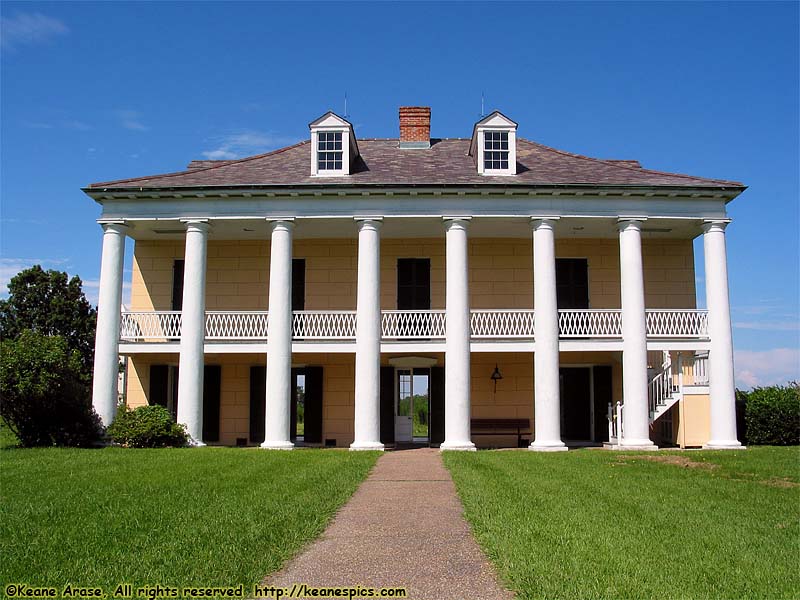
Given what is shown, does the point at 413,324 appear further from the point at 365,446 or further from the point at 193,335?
the point at 193,335

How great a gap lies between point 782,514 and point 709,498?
4.49ft

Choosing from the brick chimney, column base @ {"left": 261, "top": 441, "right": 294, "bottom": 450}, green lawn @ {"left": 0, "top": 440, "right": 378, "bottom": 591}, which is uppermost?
the brick chimney

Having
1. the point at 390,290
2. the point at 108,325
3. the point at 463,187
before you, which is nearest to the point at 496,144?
the point at 463,187

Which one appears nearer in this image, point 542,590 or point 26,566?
point 542,590

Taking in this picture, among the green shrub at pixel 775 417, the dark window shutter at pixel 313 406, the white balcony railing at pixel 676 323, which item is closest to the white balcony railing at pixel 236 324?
the dark window shutter at pixel 313 406

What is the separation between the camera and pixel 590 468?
14914mm

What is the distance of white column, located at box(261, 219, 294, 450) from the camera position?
20.3 metres

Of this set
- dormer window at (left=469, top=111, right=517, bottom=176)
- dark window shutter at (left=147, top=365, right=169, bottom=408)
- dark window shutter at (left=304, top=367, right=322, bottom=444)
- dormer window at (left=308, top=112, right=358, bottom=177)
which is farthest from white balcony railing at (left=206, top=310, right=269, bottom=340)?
dormer window at (left=469, top=111, right=517, bottom=176)

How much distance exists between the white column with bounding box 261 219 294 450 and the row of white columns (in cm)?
3

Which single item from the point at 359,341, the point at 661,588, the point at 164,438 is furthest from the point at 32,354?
the point at 661,588

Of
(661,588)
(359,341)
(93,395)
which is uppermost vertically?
(359,341)

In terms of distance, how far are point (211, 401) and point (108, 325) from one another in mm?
4418

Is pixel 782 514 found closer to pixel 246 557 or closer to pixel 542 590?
pixel 542 590

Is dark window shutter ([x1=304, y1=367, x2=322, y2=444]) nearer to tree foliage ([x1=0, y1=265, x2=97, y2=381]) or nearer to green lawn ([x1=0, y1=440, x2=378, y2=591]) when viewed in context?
green lawn ([x1=0, y1=440, x2=378, y2=591])
